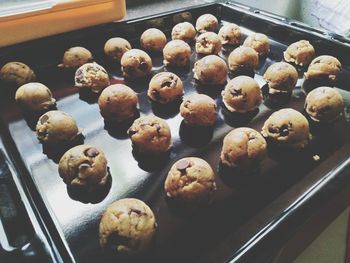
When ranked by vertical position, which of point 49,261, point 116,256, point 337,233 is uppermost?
point 49,261

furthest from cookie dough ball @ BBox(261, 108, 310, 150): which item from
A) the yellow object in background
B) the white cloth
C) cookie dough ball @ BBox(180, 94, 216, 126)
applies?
the white cloth

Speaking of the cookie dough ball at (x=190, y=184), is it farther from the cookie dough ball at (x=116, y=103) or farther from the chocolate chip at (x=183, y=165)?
the cookie dough ball at (x=116, y=103)

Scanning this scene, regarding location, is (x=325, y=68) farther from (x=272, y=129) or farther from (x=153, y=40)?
(x=153, y=40)

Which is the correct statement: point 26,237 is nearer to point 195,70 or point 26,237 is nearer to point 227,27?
point 195,70

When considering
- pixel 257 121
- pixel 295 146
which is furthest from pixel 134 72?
pixel 295 146

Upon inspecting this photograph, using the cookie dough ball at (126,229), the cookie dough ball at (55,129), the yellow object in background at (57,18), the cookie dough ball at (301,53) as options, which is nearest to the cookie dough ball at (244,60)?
the cookie dough ball at (301,53)

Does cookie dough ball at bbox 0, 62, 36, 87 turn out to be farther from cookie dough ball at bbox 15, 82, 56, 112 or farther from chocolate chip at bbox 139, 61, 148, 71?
chocolate chip at bbox 139, 61, 148, 71

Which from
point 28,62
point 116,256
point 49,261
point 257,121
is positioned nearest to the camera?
point 49,261
